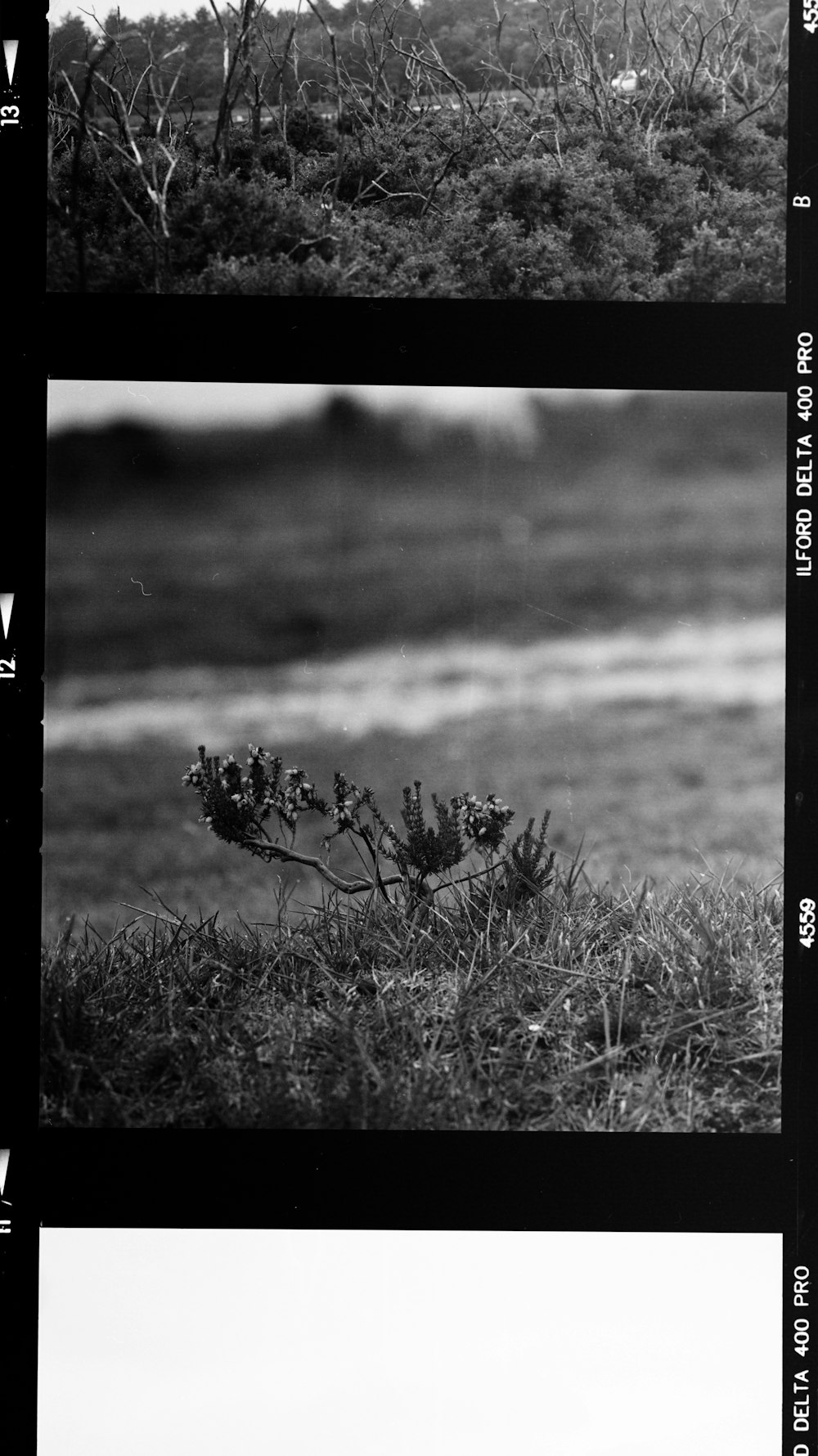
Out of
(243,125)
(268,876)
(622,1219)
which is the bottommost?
(622,1219)

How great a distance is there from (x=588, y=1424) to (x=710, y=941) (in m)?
1.11

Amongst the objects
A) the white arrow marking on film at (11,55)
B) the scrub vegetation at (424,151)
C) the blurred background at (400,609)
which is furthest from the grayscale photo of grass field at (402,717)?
the white arrow marking on film at (11,55)

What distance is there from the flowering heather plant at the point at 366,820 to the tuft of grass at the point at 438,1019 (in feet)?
0.25

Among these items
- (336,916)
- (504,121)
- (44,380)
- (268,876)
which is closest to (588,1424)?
(336,916)

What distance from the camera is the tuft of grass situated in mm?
2203

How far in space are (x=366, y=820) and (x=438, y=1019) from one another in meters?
0.50

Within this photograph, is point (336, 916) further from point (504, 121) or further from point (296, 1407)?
point (504, 121)

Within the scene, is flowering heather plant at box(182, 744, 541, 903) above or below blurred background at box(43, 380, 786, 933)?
below

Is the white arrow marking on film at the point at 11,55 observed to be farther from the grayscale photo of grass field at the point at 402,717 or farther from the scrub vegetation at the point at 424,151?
the grayscale photo of grass field at the point at 402,717

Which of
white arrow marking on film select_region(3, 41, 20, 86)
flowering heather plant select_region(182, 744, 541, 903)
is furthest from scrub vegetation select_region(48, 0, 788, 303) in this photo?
flowering heather plant select_region(182, 744, 541, 903)

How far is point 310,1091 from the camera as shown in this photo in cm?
221

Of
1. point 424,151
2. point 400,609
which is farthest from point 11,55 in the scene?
point 400,609

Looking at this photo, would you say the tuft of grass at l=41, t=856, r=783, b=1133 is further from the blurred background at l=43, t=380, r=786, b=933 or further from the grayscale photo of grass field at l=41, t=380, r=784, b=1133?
the blurred background at l=43, t=380, r=786, b=933

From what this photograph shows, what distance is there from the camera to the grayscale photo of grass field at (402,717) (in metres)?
2.29
